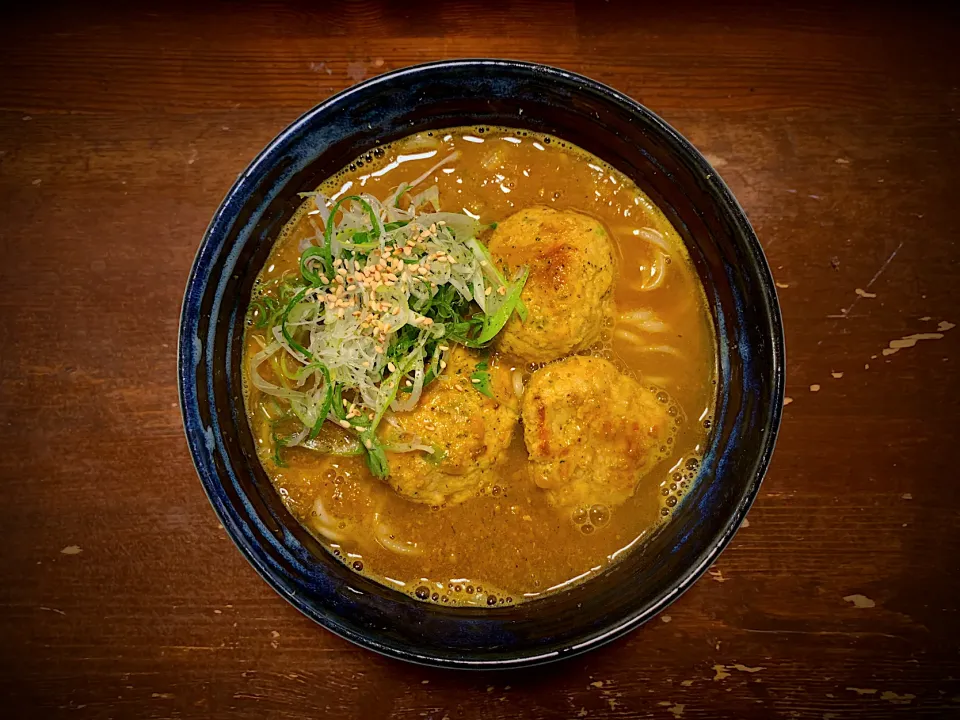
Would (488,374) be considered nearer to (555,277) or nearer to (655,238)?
(555,277)

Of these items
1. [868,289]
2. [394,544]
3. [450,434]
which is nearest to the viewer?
[450,434]

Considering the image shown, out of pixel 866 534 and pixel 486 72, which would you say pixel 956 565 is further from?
pixel 486 72

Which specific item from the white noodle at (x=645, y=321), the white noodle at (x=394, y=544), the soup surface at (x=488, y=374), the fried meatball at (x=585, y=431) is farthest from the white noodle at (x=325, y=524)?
the white noodle at (x=645, y=321)

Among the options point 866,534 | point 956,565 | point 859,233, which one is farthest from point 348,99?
point 956,565

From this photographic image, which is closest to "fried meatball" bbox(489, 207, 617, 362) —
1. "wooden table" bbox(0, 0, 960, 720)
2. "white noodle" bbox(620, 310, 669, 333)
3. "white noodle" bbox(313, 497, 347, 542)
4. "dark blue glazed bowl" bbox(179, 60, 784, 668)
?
"white noodle" bbox(620, 310, 669, 333)

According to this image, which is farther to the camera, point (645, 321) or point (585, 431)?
point (645, 321)

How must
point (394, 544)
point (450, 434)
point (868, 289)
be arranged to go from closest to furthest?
point (450, 434)
point (394, 544)
point (868, 289)

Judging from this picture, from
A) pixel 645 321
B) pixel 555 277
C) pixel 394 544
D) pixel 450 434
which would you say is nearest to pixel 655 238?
pixel 645 321
